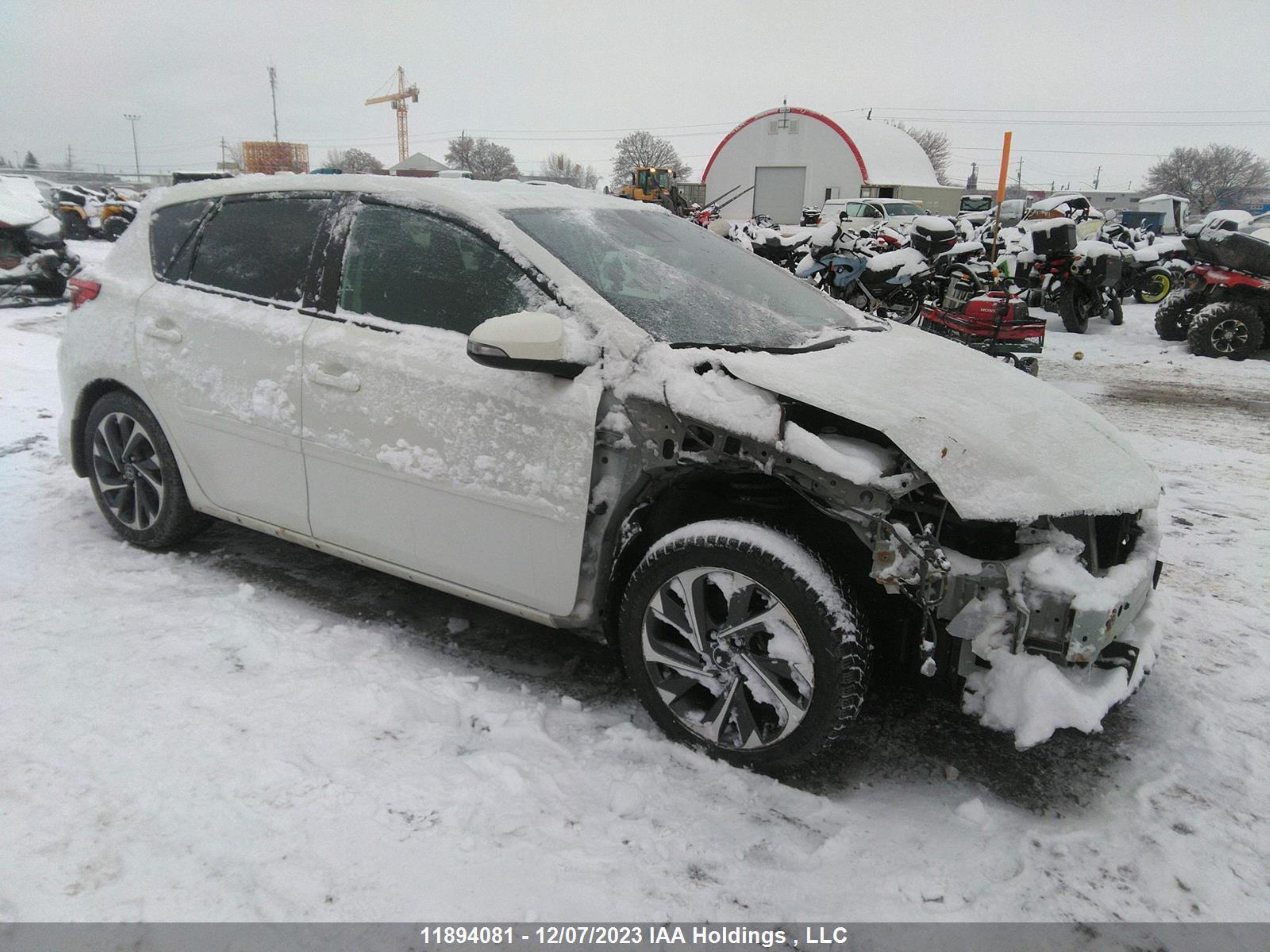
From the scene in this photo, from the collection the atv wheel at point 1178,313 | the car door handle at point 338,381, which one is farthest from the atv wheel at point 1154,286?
the car door handle at point 338,381

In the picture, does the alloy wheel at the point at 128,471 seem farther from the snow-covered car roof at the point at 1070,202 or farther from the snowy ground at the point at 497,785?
the snow-covered car roof at the point at 1070,202

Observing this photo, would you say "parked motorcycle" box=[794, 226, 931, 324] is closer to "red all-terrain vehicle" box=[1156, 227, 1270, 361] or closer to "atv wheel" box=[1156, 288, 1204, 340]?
"red all-terrain vehicle" box=[1156, 227, 1270, 361]

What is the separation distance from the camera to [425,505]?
2.90 m

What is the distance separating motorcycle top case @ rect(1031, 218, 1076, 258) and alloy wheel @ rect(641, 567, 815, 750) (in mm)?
10647

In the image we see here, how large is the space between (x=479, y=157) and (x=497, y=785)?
8493cm

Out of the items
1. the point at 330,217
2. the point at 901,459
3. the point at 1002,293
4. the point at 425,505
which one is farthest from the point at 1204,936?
the point at 1002,293

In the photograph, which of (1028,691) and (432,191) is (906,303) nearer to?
(432,191)

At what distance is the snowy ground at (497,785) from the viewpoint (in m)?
2.08

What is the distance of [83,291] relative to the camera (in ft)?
12.6

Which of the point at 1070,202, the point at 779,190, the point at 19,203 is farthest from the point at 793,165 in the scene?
the point at 19,203

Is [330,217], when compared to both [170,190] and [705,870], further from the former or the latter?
[705,870]

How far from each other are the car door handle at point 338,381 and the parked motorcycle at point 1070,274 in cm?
1028

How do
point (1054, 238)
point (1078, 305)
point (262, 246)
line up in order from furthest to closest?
point (1078, 305) < point (1054, 238) < point (262, 246)

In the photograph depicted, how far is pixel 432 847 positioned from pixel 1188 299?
11787 mm
